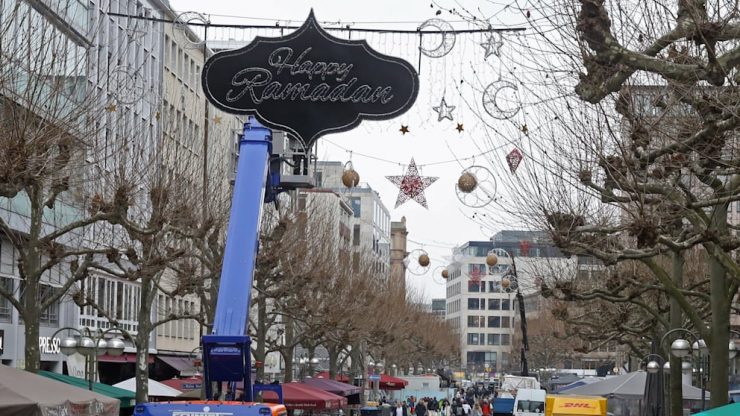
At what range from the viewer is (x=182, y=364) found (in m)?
71.4

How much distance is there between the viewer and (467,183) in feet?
115

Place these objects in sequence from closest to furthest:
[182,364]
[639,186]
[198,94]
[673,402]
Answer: [639,186], [673,402], [182,364], [198,94]

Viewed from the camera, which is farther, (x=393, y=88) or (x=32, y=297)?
→ (x=32, y=297)

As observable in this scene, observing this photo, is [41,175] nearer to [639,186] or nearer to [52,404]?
[52,404]

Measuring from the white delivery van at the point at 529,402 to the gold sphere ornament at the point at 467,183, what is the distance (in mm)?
29257

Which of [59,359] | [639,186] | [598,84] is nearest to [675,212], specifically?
[639,186]

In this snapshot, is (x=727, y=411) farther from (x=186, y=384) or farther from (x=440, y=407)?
(x=440, y=407)

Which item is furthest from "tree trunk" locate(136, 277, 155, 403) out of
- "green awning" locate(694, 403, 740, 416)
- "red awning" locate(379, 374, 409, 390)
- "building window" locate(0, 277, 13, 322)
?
"red awning" locate(379, 374, 409, 390)

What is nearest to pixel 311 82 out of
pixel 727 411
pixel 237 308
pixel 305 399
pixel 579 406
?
pixel 237 308

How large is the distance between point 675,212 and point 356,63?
7538 mm

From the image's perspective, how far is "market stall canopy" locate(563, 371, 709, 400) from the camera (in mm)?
42406

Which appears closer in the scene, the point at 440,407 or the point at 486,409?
the point at 486,409

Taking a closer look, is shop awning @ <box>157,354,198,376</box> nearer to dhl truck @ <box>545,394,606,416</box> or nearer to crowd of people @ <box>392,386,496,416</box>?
crowd of people @ <box>392,386,496,416</box>

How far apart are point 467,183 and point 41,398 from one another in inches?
687
